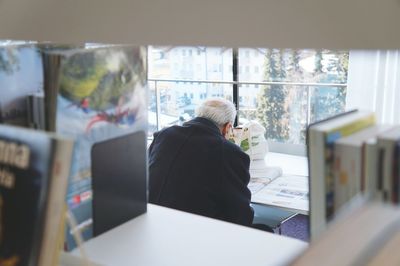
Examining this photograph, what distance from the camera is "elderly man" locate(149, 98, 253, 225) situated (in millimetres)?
2137

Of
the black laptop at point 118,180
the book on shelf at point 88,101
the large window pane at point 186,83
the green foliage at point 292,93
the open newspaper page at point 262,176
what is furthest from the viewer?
the large window pane at point 186,83

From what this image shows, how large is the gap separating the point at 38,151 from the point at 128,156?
37 cm

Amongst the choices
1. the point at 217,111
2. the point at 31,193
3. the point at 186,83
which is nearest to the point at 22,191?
the point at 31,193

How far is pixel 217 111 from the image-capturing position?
8.18 ft

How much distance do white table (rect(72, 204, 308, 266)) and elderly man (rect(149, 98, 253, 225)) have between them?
3.74 feet

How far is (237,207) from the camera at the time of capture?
2164 millimetres

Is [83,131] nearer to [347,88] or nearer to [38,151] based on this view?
[38,151]

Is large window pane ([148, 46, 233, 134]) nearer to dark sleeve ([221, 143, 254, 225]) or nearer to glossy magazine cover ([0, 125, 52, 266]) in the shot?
dark sleeve ([221, 143, 254, 225])

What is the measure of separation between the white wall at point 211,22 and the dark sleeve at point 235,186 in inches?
56.0

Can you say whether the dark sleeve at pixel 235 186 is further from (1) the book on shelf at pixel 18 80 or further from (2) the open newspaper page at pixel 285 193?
(1) the book on shelf at pixel 18 80

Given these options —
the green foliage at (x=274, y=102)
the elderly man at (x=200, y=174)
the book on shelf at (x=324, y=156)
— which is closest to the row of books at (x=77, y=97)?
the book on shelf at (x=324, y=156)

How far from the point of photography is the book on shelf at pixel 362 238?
2.17 feet

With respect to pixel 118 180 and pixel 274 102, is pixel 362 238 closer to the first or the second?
pixel 118 180

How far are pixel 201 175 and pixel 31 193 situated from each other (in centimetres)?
156
